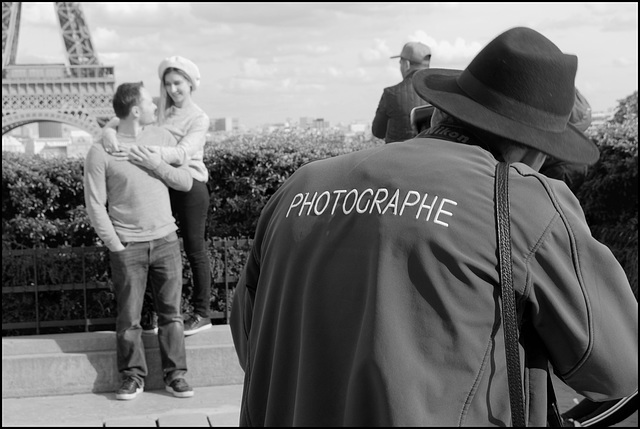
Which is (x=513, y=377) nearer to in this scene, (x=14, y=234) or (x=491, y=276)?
(x=491, y=276)

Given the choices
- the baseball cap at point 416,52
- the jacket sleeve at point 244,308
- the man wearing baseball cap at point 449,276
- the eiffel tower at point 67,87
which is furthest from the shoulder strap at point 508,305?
the eiffel tower at point 67,87

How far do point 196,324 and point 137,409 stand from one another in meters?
0.84

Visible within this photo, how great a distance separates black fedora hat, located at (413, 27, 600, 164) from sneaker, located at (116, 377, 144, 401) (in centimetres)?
410

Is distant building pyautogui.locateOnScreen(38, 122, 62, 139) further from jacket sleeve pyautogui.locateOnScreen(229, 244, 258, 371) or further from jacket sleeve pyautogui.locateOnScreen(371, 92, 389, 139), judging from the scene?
jacket sleeve pyautogui.locateOnScreen(229, 244, 258, 371)

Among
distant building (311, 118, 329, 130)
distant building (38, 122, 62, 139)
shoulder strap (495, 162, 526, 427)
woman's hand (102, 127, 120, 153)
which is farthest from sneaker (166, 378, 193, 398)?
distant building (38, 122, 62, 139)

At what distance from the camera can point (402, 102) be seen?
5.95m

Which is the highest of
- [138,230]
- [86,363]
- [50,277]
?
[138,230]

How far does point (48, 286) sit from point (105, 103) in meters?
29.0

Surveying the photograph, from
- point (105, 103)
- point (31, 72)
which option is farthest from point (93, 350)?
point (31, 72)

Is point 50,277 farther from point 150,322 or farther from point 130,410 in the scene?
point 130,410

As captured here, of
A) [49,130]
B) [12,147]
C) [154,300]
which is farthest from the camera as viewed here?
[49,130]

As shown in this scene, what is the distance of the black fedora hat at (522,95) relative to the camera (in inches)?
76.3

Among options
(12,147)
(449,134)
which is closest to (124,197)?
(449,134)

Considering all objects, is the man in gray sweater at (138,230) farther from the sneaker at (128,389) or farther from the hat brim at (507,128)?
the hat brim at (507,128)
